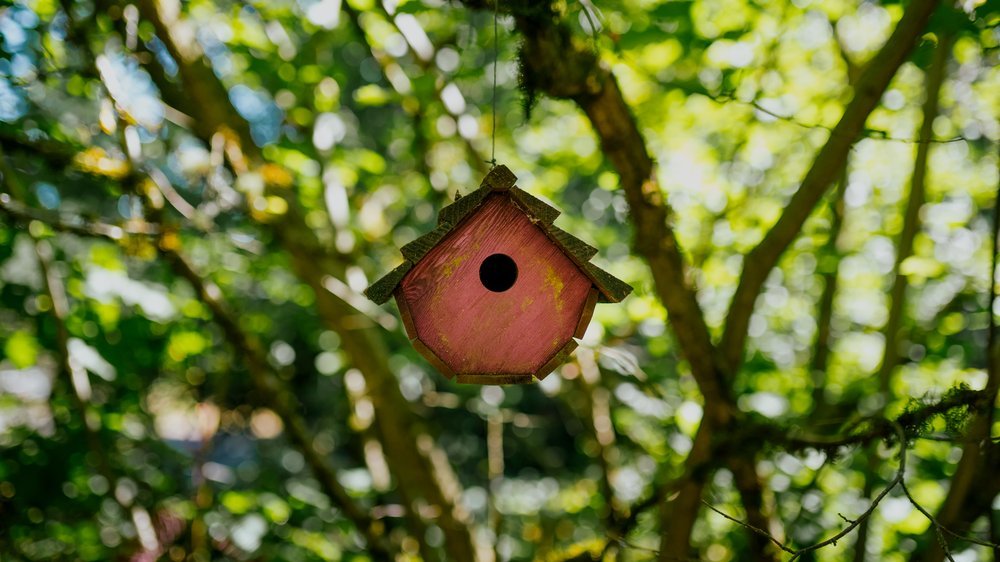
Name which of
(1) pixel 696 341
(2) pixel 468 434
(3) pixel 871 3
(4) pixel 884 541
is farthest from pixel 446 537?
(2) pixel 468 434

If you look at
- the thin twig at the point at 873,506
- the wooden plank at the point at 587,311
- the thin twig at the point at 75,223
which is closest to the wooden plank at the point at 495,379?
the wooden plank at the point at 587,311

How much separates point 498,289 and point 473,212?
0.25 meters

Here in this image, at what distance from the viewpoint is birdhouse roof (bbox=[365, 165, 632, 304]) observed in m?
1.60

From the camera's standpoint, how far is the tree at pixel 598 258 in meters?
2.51

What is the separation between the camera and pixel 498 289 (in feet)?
6.03

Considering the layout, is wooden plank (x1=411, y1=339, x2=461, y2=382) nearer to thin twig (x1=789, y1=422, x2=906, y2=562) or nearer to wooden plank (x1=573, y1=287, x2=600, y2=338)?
wooden plank (x1=573, y1=287, x2=600, y2=338)

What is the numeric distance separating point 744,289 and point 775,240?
0.62 ft

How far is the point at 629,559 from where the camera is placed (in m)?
4.02

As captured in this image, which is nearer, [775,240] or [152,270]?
[775,240]

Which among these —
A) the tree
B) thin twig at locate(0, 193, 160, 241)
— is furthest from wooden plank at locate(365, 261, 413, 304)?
thin twig at locate(0, 193, 160, 241)

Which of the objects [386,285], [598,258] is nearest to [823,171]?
[386,285]

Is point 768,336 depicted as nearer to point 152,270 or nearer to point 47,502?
point 47,502

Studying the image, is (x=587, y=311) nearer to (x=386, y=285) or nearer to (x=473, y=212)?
(x=473, y=212)

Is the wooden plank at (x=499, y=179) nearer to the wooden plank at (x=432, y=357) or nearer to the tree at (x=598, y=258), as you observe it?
the wooden plank at (x=432, y=357)
